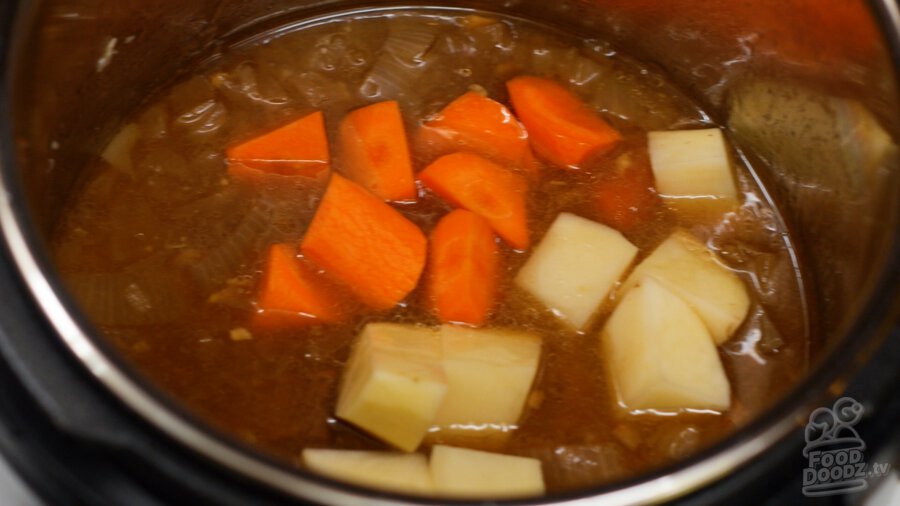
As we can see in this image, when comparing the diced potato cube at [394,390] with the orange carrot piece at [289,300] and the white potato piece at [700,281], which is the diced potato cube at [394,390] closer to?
the orange carrot piece at [289,300]

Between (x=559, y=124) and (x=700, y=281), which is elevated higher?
(x=559, y=124)

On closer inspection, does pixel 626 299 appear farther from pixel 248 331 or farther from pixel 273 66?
pixel 273 66

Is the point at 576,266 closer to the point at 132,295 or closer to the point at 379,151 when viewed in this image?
the point at 379,151

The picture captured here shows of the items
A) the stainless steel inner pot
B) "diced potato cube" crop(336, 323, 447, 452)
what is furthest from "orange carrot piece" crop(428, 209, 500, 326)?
the stainless steel inner pot

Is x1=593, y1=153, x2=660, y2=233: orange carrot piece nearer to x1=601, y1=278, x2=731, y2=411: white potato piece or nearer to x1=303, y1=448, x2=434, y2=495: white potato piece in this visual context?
x1=601, y1=278, x2=731, y2=411: white potato piece

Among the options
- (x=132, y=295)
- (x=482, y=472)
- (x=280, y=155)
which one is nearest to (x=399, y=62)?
(x=280, y=155)
